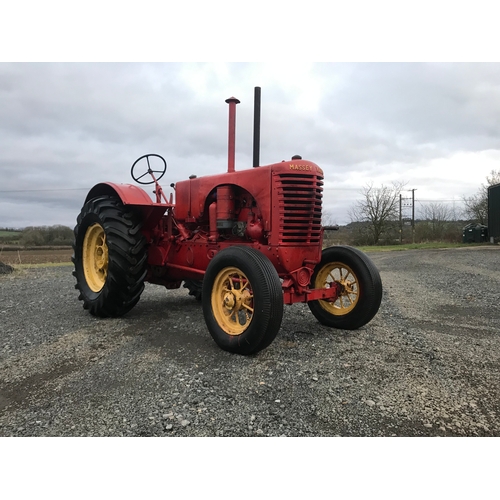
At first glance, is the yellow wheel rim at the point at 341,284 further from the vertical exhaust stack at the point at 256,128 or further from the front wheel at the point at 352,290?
the vertical exhaust stack at the point at 256,128

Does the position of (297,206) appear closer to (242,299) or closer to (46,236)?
(242,299)

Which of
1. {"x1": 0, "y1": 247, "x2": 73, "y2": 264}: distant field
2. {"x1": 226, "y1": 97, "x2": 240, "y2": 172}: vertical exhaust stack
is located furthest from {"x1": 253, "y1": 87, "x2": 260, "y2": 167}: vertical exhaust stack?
{"x1": 0, "y1": 247, "x2": 73, "y2": 264}: distant field

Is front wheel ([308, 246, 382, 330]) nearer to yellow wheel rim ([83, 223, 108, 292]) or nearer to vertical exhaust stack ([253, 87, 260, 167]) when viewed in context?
vertical exhaust stack ([253, 87, 260, 167])

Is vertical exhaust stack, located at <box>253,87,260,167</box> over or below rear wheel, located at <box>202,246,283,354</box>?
over

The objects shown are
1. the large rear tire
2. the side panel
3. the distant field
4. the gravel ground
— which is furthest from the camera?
the distant field

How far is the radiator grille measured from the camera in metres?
3.95

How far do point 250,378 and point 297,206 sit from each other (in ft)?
5.76

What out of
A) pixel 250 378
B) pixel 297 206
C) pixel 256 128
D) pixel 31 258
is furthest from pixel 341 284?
pixel 31 258

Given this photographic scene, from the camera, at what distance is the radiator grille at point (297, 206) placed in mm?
3949

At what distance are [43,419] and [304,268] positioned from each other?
8.48ft

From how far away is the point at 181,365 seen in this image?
11.1ft

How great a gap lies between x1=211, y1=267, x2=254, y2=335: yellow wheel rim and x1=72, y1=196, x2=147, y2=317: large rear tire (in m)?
1.48

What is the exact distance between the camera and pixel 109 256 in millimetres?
4867

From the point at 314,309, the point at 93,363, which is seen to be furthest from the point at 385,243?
the point at 93,363
